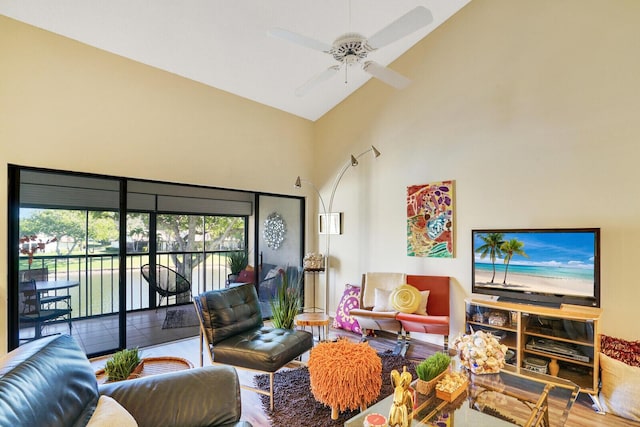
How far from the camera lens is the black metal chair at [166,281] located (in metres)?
4.00

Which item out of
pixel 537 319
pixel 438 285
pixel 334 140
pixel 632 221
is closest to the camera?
pixel 632 221

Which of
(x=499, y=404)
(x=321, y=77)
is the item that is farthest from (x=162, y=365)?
(x=321, y=77)

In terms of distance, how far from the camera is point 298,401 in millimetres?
2609

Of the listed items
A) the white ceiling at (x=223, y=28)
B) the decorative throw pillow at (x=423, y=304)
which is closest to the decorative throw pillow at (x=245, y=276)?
the decorative throw pillow at (x=423, y=304)

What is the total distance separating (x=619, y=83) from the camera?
9.31 feet

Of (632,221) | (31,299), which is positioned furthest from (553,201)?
(31,299)

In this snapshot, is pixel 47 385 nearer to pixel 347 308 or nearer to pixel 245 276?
pixel 245 276

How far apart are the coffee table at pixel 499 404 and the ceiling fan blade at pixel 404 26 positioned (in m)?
2.27

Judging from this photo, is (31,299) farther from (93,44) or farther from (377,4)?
(377,4)

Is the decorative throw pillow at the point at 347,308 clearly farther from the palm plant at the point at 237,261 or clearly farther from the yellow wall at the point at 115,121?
the yellow wall at the point at 115,121

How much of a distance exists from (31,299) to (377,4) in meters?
4.35

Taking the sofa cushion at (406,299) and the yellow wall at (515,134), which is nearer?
the yellow wall at (515,134)

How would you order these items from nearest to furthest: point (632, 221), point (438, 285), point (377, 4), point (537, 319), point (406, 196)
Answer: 1. point (632, 221)
2. point (537, 319)
3. point (377, 4)
4. point (438, 285)
5. point (406, 196)

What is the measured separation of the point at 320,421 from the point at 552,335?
2121mm
